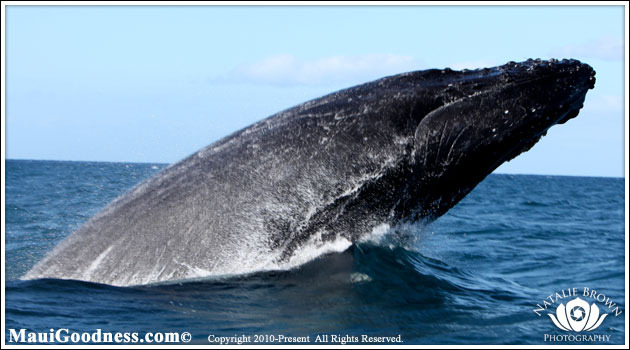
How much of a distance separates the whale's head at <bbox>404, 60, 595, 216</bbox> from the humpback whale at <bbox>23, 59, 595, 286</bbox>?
11mm

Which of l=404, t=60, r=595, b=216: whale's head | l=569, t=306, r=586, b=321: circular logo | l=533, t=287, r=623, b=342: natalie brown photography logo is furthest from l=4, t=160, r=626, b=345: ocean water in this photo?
l=404, t=60, r=595, b=216: whale's head

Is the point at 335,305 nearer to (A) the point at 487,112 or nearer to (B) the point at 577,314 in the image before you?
(A) the point at 487,112

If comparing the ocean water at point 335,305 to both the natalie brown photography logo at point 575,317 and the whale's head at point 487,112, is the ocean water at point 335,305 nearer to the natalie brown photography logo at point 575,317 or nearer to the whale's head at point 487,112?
the natalie brown photography logo at point 575,317

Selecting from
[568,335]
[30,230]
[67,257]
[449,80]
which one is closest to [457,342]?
[568,335]

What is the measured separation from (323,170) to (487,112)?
1785mm

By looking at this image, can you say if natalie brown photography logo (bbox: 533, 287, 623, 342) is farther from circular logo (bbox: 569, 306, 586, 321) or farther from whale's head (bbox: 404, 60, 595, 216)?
whale's head (bbox: 404, 60, 595, 216)

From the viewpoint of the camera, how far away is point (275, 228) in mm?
7328

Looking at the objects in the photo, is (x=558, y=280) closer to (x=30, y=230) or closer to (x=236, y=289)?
(x=236, y=289)

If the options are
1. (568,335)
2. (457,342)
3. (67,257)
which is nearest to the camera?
(457,342)

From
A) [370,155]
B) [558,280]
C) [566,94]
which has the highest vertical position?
[566,94]

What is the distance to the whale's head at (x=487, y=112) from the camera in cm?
716

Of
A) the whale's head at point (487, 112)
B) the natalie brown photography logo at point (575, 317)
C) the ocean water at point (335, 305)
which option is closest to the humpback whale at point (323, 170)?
the whale's head at point (487, 112)

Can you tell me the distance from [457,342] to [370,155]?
2.04m

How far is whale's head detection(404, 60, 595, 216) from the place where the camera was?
716cm
